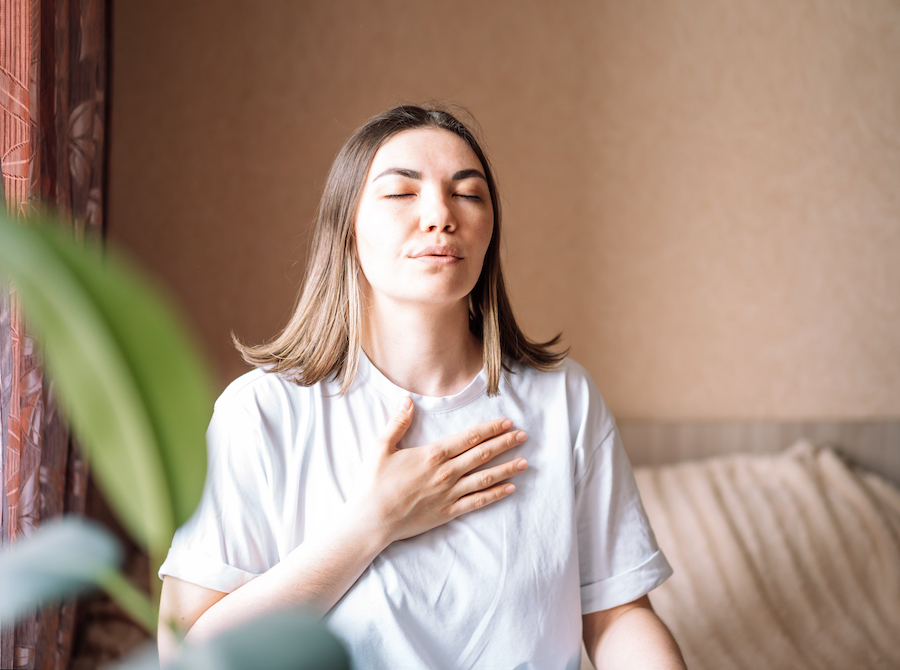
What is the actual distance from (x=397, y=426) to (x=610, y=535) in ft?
1.10

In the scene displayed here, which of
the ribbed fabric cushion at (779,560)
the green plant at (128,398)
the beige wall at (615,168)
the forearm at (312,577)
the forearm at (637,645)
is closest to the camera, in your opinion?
the green plant at (128,398)

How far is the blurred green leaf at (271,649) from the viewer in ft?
0.69

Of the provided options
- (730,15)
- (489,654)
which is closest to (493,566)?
(489,654)

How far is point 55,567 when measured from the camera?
0.24m

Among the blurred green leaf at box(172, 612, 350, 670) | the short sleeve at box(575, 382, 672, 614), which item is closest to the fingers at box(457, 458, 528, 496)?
the short sleeve at box(575, 382, 672, 614)

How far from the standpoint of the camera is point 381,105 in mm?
2178

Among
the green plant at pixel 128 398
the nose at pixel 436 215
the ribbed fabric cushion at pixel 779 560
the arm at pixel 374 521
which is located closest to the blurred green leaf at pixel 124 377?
the green plant at pixel 128 398

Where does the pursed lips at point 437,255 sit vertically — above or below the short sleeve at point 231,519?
above

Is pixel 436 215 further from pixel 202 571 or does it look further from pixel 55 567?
pixel 55 567

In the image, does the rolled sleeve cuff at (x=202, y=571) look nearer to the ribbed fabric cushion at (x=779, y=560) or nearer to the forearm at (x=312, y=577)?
the forearm at (x=312, y=577)

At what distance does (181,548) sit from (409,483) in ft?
0.87

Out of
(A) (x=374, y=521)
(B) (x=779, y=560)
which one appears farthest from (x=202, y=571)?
(B) (x=779, y=560)

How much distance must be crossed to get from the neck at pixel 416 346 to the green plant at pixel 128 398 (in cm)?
65

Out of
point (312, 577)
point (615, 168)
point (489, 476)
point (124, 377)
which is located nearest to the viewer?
point (124, 377)
